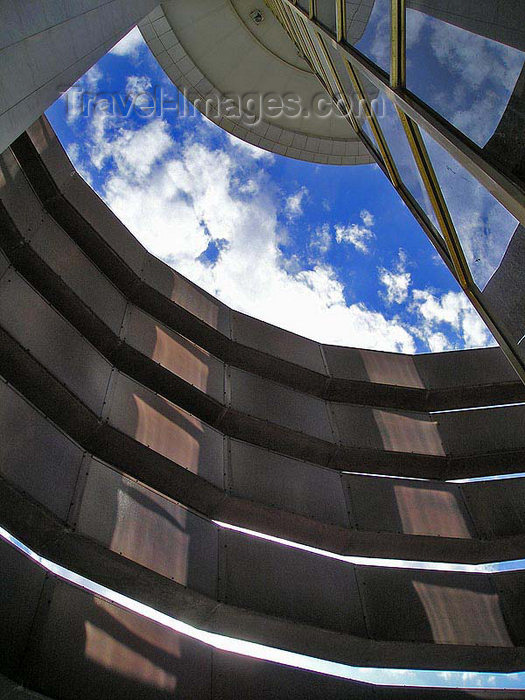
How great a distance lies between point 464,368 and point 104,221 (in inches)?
403

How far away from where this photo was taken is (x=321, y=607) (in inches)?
345

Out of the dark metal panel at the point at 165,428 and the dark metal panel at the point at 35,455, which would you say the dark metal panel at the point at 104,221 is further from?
the dark metal panel at the point at 35,455

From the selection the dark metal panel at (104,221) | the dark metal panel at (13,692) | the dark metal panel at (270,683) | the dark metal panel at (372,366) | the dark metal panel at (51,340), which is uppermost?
the dark metal panel at (104,221)

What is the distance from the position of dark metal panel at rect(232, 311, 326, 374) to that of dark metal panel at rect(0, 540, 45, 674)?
23.6ft

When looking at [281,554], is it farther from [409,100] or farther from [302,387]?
[409,100]

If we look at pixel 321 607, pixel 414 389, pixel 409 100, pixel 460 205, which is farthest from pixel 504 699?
pixel 409 100

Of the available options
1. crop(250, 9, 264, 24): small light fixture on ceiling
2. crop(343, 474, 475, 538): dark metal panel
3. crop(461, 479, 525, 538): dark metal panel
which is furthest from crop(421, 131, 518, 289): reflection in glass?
crop(250, 9, 264, 24): small light fixture on ceiling

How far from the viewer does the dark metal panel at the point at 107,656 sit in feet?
20.3

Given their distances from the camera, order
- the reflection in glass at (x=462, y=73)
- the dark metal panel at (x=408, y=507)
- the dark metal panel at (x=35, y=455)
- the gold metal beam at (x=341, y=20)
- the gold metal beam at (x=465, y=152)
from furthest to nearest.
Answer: the dark metal panel at (x=408, y=507) → the dark metal panel at (x=35, y=455) → the gold metal beam at (x=341, y=20) → the reflection in glass at (x=462, y=73) → the gold metal beam at (x=465, y=152)

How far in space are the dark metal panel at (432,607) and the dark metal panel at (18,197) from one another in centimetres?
941

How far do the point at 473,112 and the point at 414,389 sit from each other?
11294 millimetres

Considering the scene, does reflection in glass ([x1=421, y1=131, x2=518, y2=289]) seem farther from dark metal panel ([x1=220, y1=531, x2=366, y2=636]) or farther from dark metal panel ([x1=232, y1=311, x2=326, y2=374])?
dark metal panel ([x1=232, y1=311, x2=326, y2=374])

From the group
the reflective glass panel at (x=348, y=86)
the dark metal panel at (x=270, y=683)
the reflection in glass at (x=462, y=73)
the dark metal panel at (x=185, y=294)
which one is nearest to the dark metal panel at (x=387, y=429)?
the dark metal panel at (x=185, y=294)

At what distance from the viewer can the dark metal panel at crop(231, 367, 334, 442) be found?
11547 mm
